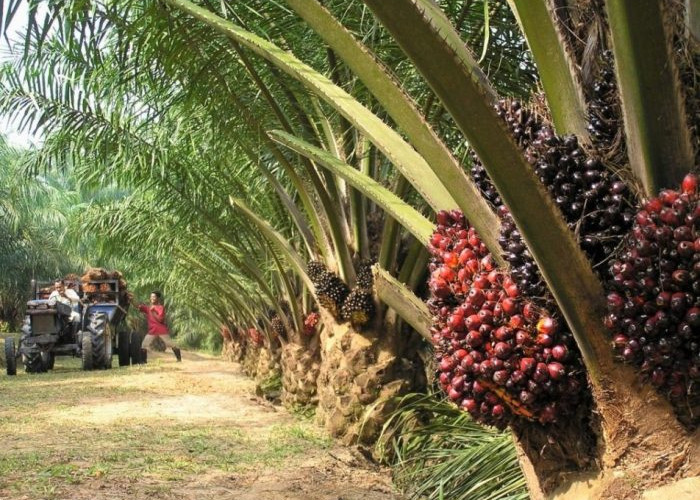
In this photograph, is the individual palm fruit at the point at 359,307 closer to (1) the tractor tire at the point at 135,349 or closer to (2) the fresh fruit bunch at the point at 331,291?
(2) the fresh fruit bunch at the point at 331,291

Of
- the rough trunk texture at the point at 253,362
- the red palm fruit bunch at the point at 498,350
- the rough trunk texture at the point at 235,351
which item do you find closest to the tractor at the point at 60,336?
the rough trunk texture at the point at 253,362

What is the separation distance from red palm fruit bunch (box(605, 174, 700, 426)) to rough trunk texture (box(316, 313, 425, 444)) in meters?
3.52

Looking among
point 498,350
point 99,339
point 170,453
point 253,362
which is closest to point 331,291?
point 170,453

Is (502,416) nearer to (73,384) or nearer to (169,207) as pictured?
(169,207)

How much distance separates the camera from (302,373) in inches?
303

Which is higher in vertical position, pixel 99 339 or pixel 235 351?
pixel 99 339

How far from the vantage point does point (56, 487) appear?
13.3 feet

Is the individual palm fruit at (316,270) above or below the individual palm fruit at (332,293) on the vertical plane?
above

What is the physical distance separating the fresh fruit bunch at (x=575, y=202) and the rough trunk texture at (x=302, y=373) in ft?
18.9

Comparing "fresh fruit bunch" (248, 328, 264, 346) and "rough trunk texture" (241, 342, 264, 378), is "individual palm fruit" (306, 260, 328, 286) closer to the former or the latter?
"fresh fruit bunch" (248, 328, 264, 346)

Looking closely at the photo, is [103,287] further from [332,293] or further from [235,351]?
[332,293]

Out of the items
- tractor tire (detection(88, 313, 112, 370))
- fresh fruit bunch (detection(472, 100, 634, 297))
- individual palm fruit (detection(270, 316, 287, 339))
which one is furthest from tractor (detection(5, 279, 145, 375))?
fresh fruit bunch (detection(472, 100, 634, 297))

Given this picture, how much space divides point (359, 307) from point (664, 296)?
3.77 m

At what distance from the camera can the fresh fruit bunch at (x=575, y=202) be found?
6.31ft
